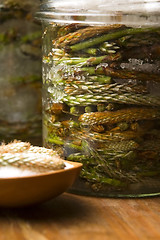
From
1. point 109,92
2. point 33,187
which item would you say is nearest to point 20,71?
point 109,92

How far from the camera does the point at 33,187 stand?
77 cm

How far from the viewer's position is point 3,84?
1.27 metres

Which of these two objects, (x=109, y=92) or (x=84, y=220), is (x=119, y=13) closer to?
(x=109, y=92)

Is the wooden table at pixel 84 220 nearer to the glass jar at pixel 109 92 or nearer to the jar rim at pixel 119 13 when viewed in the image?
the glass jar at pixel 109 92

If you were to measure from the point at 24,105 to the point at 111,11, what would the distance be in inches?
19.3

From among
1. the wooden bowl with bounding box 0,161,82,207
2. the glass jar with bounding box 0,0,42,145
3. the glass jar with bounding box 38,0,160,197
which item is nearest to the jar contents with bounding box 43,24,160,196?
the glass jar with bounding box 38,0,160,197

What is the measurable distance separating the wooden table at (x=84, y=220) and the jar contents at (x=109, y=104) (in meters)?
0.04

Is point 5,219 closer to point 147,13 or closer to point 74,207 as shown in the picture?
point 74,207

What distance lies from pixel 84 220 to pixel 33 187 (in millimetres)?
96

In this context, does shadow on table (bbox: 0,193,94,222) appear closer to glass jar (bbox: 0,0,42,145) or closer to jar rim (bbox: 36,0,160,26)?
jar rim (bbox: 36,0,160,26)

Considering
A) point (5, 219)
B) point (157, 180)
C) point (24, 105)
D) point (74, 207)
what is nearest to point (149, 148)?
point (157, 180)

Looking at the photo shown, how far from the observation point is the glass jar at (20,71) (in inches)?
49.3

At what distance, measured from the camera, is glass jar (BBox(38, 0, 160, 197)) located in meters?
0.86

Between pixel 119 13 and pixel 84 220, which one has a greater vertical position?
pixel 119 13
